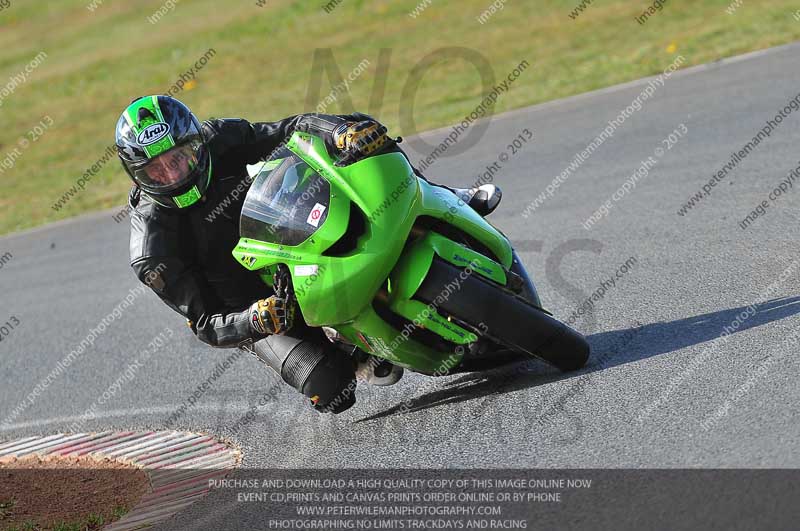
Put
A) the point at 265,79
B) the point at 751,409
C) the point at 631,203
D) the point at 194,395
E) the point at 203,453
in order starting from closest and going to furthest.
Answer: the point at 751,409 → the point at 203,453 → the point at 194,395 → the point at 631,203 → the point at 265,79

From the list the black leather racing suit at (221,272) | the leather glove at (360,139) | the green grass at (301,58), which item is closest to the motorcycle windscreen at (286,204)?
the leather glove at (360,139)

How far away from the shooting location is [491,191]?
19.3 ft

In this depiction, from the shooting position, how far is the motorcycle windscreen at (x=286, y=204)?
503 centimetres

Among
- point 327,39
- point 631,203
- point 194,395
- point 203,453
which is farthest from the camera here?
point 327,39

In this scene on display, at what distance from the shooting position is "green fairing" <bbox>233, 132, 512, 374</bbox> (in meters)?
4.97

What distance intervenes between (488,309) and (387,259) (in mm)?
537

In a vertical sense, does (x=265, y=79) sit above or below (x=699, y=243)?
below

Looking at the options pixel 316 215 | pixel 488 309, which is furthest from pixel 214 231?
pixel 488 309

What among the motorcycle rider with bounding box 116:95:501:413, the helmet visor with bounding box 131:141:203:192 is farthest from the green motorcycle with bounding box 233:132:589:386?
the helmet visor with bounding box 131:141:203:192

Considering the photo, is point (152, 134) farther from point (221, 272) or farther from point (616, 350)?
point (616, 350)

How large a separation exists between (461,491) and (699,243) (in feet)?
Answer: 12.0

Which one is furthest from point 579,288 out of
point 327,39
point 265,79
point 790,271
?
point 327,39

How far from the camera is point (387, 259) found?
4953 millimetres

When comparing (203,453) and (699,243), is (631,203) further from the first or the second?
(203,453)
